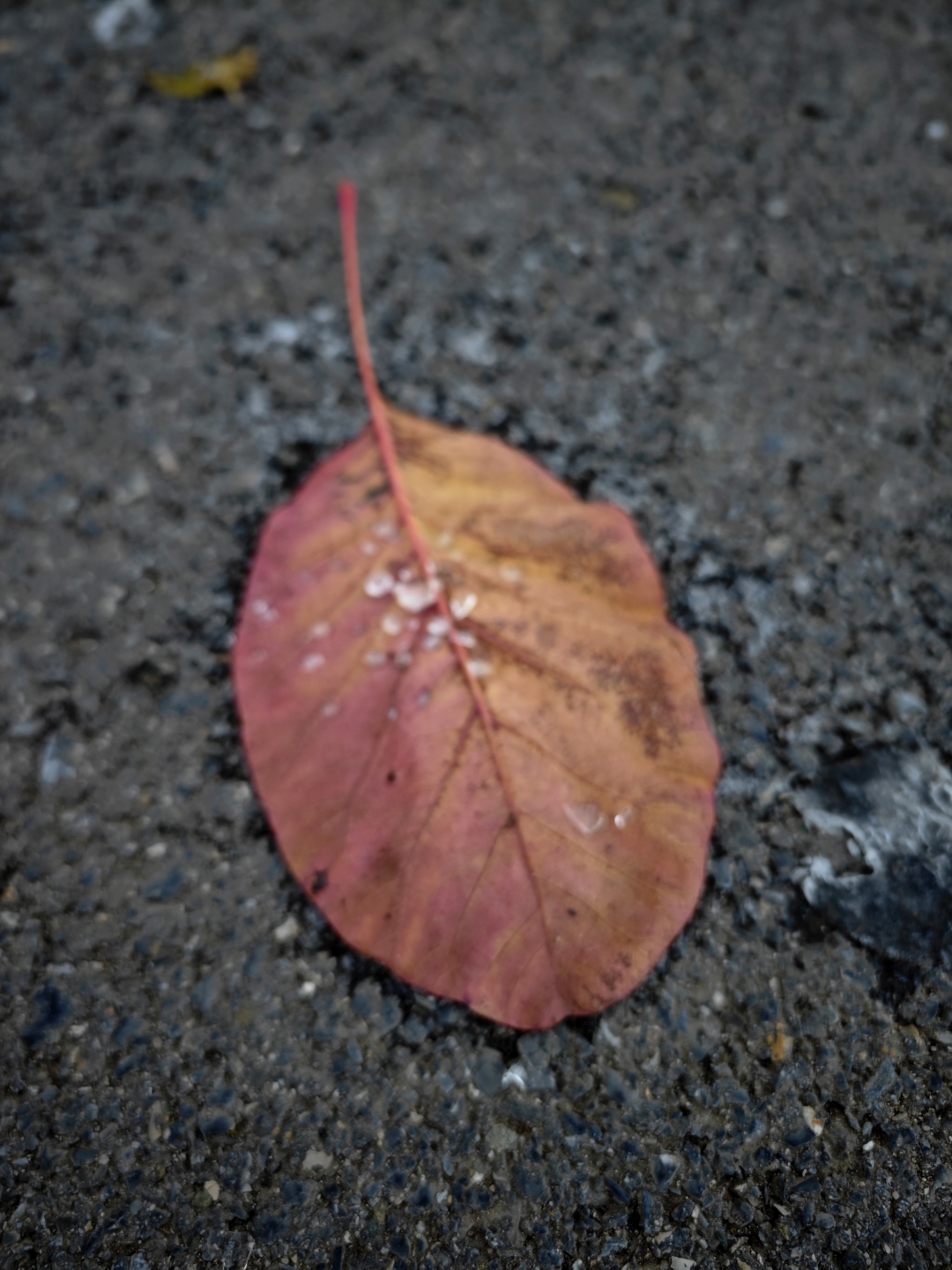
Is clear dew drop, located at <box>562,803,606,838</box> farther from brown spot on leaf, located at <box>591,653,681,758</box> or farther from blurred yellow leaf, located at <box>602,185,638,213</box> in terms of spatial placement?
blurred yellow leaf, located at <box>602,185,638,213</box>

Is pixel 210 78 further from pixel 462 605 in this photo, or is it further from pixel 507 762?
pixel 507 762

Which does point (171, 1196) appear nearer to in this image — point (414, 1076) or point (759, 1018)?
point (414, 1076)

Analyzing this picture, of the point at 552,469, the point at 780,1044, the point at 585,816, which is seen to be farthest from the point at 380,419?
the point at 780,1044

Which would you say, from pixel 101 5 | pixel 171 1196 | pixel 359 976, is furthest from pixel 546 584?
pixel 101 5

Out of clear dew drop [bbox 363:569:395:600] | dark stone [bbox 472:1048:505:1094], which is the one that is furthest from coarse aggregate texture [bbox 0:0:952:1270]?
Answer: clear dew drop [bbox 363:569:395:600]

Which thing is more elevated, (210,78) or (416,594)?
(210,78)

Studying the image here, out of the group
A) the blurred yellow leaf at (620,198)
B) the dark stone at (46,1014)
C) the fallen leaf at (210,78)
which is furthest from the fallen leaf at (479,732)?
the fallen leaf at (210,78)

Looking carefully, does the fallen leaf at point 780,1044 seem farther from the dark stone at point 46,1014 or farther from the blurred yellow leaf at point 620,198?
the blurred yellow leaf at point 620,198
